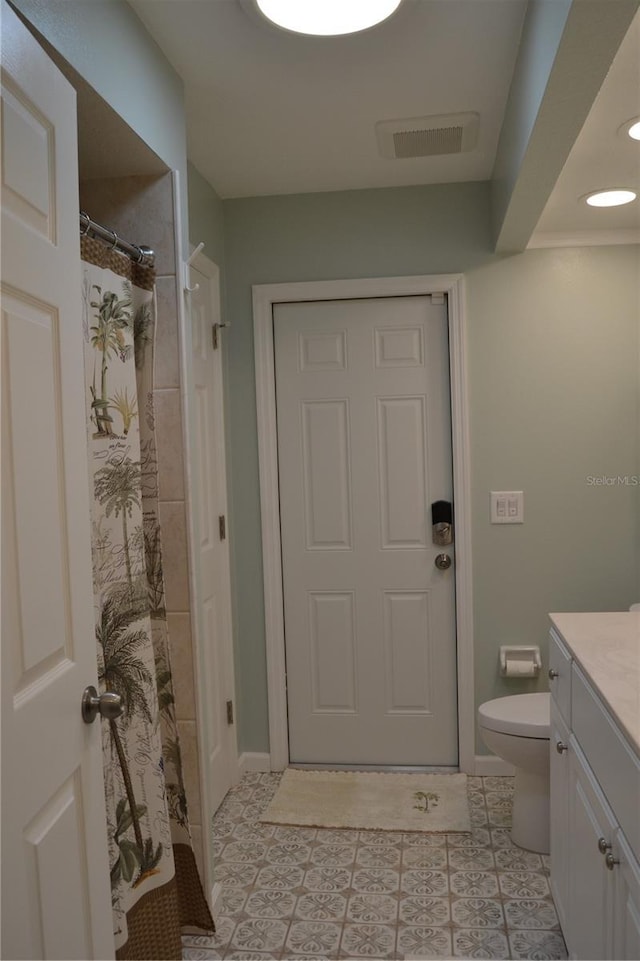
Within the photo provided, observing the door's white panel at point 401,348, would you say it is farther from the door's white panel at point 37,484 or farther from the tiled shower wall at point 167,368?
the door's white panel at point 37,484

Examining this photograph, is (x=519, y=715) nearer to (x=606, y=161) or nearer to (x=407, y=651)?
(x=407, y=651)

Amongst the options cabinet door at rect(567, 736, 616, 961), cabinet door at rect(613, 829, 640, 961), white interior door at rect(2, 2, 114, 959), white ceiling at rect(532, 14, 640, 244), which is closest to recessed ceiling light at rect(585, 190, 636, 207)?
white ceiling at rect(532, 14, 640, 244)

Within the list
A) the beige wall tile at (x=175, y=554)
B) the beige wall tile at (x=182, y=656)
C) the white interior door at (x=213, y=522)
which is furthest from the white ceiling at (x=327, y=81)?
the beige wall tile at (x=182, y=656)

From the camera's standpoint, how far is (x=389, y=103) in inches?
94.0

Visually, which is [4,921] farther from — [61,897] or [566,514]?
[566,514]

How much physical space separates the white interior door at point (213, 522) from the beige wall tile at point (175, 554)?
67 centimetres

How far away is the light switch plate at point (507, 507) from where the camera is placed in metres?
3.22

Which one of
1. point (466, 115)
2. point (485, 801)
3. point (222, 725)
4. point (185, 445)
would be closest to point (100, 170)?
point (185, 445)

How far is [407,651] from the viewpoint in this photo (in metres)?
3.35

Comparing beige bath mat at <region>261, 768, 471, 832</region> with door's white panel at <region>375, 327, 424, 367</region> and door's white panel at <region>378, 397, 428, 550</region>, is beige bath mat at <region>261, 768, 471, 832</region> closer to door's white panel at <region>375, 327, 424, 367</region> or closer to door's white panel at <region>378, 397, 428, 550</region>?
door's white panel at <region>378, 397, 428, 550</region>

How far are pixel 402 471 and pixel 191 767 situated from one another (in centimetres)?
155

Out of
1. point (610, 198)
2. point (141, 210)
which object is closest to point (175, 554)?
point (141, 210)

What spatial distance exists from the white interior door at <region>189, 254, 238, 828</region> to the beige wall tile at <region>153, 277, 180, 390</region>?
0.68 m

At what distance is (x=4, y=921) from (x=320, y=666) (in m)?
2.41
